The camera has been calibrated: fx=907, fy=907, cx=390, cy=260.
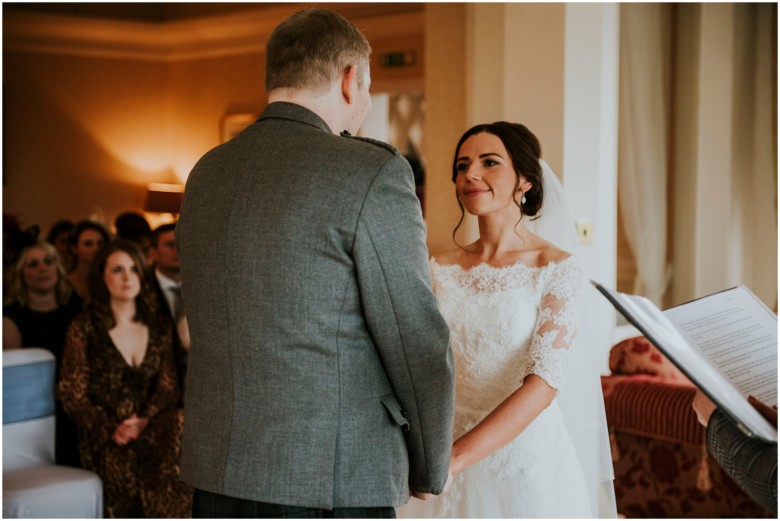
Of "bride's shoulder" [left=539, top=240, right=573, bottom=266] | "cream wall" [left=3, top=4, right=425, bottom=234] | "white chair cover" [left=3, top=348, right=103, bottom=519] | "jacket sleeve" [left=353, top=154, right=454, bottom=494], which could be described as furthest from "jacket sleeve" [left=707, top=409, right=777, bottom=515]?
"cream wall" [left=3, top=4, right=425, bottom=234]

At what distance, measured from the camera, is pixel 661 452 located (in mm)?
3984

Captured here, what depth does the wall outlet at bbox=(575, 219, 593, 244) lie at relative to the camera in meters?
4.18

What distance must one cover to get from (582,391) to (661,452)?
5.44 feet

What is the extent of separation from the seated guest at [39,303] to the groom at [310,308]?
10.0 feet

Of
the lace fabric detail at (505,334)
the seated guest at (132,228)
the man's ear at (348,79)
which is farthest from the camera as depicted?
the seated guest at (132,228)

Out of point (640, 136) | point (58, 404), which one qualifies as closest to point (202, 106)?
point (640, 136)

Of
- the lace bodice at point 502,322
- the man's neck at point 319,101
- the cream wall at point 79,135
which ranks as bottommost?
the lace bodice at point 502,322

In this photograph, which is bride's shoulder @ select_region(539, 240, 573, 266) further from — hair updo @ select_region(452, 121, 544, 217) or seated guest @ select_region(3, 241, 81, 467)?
seated guest @ select_region(3, 241, 81, 467)

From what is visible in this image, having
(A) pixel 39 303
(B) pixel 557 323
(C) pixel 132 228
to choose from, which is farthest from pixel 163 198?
(B) pixel 557 323

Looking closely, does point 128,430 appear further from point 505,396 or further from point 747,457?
point 747,457

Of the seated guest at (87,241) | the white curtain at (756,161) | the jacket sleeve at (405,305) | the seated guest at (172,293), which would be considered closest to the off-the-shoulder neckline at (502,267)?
the jacket sleeve at (405,305)

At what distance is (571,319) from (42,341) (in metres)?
3.04

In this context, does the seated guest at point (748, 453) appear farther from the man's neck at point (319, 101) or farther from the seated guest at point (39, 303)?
the seated guest at point (39, 303)

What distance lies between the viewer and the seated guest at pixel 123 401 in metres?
3.73
